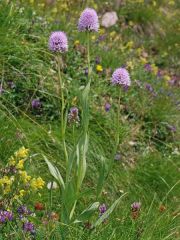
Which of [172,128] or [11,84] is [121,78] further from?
[172,128]

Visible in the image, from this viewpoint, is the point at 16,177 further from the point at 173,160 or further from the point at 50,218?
the point at 173,160

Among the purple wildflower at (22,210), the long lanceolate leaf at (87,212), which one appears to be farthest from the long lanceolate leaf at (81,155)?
the purple wildflower at (22,210)

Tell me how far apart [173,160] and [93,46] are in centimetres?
157

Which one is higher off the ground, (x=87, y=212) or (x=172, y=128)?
(x=87, y=212)

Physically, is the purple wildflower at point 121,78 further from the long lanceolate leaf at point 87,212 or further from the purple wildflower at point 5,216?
the purple wildflower at point 5,216

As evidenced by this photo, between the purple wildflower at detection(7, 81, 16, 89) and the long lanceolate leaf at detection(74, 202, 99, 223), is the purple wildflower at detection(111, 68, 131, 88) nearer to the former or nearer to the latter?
the long lanceolate leaf at detection(74, 202, 99, 223)

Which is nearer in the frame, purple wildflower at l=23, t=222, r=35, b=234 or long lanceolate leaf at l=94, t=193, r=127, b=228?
purple wildflower at l=23, t=222, r=35, b=234

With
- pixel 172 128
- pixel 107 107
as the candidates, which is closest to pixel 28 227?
pixel 107 107

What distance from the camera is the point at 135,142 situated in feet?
14.0

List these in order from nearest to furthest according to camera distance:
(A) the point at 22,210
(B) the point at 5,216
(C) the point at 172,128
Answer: (B) the point at 5,216 → (A) the point at 22,210 → (C) the point at 172,128

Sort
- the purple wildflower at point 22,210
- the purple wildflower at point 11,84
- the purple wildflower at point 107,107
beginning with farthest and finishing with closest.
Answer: the purple wildflower at point 107,107 → the purple wildflower at point 11,84 → the purple wildflower at point 22,210

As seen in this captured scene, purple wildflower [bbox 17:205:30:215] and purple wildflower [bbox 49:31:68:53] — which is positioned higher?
purple wildflower [bbox 49:31:68:53]

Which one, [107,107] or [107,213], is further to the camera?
Result: [107,107]

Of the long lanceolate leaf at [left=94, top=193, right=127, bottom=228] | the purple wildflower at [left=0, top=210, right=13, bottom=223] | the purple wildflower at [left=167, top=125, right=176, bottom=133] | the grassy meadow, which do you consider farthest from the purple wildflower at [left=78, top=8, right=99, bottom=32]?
the purple wildflower at [left=167, top=125, right=176, bottom=133]
